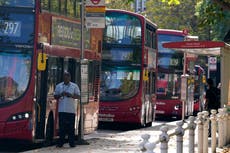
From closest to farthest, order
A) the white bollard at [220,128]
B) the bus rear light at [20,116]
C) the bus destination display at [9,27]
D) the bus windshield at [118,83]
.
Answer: the bus rear light at [20,116] < the bus destination display at [9,27] < the white bollard at [220,128] < the bus windshield at [118,83]

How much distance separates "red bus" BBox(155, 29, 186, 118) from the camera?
116 feet

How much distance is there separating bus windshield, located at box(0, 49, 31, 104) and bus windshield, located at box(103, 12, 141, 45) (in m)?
10.4

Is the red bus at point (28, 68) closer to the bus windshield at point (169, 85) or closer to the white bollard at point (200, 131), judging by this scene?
the white bollard at point (200, 131)

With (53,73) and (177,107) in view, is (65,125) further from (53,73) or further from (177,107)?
(177,107)

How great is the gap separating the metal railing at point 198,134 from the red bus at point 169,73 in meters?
16.5

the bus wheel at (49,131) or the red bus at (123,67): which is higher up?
the red bus at (123,67)

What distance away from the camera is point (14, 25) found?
16.8 metres

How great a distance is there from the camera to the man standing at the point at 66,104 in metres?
17.3

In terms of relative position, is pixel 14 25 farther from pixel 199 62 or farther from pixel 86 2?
pixel 199 62

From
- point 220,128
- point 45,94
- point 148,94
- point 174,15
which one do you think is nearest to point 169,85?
point 148,94

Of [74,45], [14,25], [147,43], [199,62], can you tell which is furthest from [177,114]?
[199,62]

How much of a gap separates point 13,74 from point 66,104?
1.52m

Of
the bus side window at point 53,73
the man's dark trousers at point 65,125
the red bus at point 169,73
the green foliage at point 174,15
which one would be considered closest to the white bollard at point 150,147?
the man's dark trousers at point 65,125

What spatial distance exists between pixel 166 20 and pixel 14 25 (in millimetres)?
42221
